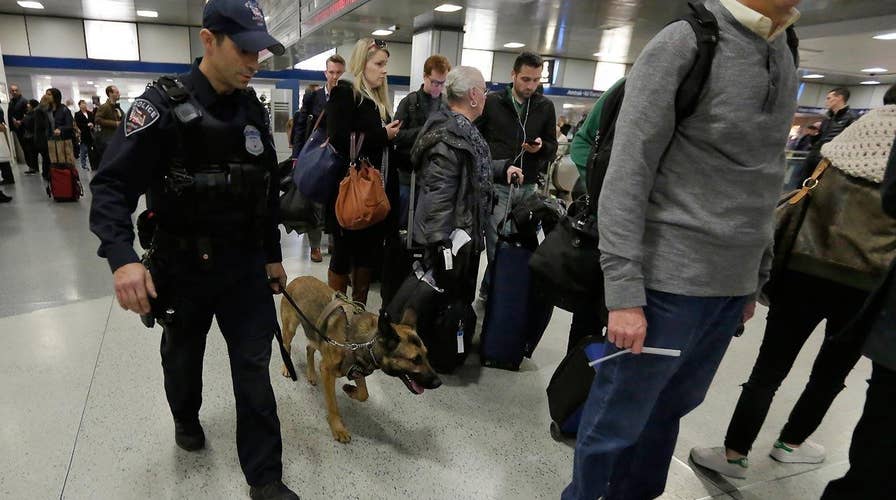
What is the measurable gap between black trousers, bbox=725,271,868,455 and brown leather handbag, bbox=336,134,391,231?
1983 mm

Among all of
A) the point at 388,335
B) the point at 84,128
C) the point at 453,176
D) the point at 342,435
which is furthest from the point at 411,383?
the point at 84,128

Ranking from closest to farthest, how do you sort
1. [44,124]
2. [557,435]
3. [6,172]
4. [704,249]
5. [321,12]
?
[704,249] < [557,435] < [321,12] < [44,124] < [6,172]

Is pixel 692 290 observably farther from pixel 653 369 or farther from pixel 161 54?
pixel 161 54

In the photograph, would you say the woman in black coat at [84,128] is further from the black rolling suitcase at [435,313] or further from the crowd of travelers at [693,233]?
the black rolling suitcase at [435,313]

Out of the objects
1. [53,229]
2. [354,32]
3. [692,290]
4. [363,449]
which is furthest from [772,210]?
[354,32]

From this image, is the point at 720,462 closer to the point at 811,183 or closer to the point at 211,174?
the point at 811,183

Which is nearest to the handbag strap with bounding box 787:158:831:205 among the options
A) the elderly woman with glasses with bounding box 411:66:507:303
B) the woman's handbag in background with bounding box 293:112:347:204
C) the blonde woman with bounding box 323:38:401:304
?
the elderly woman with glasses with bounding box 411:66:507:303

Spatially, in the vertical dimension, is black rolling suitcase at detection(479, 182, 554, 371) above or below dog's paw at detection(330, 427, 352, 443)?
above

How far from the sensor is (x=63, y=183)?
701 cm

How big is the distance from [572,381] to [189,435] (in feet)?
5.32

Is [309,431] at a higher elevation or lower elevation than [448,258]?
lower

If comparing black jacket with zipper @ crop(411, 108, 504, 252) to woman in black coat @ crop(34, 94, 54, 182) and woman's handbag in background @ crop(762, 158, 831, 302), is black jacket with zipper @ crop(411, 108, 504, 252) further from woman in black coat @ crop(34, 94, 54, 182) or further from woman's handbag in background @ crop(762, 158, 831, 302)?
woman in black coat @ crop(34, 94, 54, 182)

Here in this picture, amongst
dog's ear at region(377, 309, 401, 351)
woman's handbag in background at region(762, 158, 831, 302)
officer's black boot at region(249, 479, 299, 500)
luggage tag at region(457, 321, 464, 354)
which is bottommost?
officer's black boot at region(249, 479, 299, 500)

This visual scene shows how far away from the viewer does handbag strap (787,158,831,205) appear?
174cm
